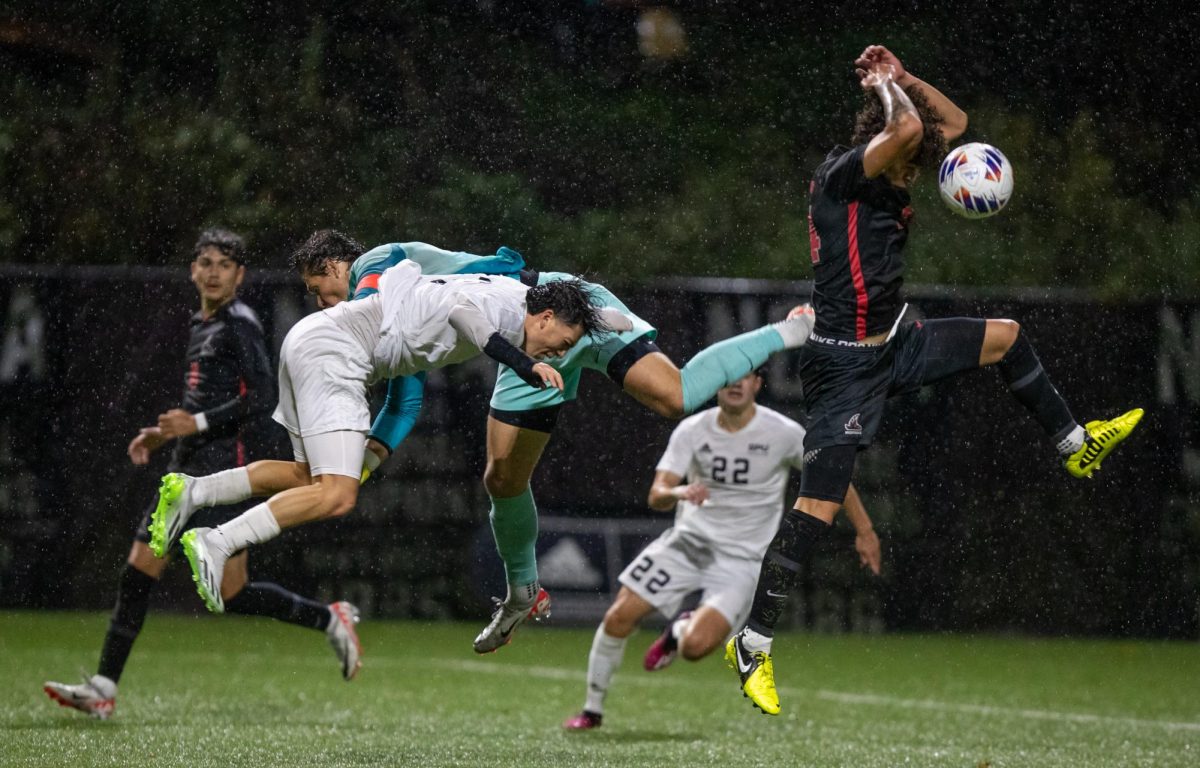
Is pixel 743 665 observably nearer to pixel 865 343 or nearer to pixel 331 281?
pixel 865 343

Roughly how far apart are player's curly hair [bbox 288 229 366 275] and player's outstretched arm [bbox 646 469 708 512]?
1.91 m

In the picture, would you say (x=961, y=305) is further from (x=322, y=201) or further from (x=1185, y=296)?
(x=322, y=201)

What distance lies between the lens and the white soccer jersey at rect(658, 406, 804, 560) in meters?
8.71

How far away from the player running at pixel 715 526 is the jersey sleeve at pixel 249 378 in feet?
6.61

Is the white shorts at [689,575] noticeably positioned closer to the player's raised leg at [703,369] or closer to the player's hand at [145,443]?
the player's raised leg at [703,369]

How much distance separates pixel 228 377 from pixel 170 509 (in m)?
1.70

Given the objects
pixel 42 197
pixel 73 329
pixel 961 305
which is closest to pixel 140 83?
pixel 42 197

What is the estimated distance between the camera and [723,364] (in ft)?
21.7

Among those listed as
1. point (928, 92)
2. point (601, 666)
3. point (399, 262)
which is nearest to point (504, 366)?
point (399, 262)

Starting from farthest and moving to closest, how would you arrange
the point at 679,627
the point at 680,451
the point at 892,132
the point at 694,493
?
the point at 680,451 < the point at 679,627 < the point at 694,493 < the point at 892,132

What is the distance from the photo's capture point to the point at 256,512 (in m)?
6.12

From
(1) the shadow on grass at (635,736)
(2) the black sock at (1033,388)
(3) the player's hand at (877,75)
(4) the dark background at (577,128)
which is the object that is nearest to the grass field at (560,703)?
(1) the shadow on grass at (635,736)

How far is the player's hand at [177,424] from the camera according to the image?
7.33 m

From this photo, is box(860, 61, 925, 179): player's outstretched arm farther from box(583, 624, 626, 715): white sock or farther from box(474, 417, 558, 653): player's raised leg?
box(583, 624, 626, 715): white sock
